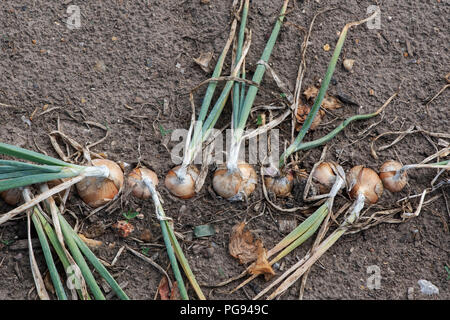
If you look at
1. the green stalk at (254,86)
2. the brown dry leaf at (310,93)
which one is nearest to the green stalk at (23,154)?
the green stalk at (254,86)

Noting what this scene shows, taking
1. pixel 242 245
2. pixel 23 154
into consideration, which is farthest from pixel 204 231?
pixel 23 154

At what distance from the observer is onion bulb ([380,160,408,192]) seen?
4.94 ft

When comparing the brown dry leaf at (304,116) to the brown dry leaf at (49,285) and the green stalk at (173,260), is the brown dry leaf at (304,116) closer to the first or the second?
the green stalk at (173,260)

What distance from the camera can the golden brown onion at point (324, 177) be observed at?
59.0 inches

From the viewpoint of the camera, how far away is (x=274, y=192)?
149 cm

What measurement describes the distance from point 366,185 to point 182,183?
59cm

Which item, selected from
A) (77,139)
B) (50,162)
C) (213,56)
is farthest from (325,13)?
(50,162)

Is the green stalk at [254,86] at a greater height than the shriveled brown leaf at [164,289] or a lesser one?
greater

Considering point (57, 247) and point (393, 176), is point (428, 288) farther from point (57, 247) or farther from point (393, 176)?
point (57, 247)

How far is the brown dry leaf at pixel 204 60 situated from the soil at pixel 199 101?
21 millimetres

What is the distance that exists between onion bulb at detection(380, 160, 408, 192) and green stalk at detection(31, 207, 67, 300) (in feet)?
3.47

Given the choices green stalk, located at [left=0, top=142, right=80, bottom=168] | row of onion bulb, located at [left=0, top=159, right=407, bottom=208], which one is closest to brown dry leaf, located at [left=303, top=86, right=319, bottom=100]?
row of onion bulb, located at [left=0, top=159, right=407, bottom=208]

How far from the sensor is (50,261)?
131 centimetres

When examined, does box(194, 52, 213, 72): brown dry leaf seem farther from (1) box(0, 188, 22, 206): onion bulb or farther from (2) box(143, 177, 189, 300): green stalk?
(1) box(0, 188, 22, 206): onion bulb
